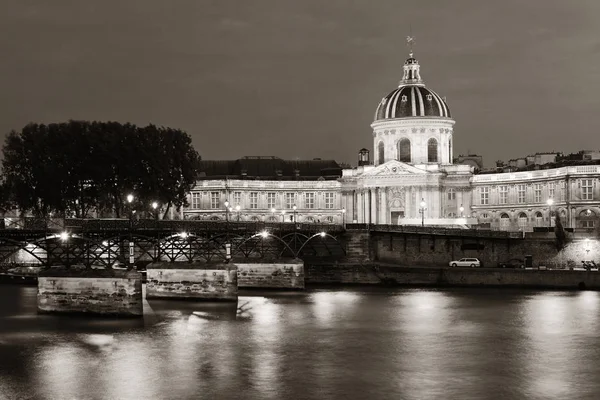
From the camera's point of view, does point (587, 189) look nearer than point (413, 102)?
Yes

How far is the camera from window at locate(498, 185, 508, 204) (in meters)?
144

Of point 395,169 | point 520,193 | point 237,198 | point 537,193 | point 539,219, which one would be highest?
point 395,169

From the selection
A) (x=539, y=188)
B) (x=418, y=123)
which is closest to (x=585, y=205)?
(x=539, y=188)

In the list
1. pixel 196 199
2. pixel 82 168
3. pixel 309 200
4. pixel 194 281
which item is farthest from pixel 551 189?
pixel 194 281

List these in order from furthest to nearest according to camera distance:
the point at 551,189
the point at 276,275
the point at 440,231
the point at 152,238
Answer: the point at 551,189 < the point at 440,231 < the point at 276,275 < the point at 152,238

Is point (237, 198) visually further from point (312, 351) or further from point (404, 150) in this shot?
point (312, 351)

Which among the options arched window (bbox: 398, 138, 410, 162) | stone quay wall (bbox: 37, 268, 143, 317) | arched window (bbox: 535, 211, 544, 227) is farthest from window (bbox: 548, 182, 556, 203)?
stone quay wall (bbox: 37, 268, 143, 317)

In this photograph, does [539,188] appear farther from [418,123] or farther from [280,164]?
[280,164]

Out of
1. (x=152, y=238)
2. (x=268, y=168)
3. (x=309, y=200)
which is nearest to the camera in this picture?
(x=152, y=238)

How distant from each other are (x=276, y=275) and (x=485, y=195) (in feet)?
213

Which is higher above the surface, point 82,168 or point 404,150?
point 404,150

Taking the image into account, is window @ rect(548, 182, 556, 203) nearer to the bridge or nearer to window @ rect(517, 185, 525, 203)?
window @ rect(517, 185, 525, 203)

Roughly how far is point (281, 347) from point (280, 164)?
4531 inches

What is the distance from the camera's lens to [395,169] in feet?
476
